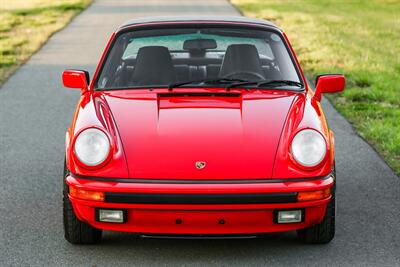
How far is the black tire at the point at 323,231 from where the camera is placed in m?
5.79

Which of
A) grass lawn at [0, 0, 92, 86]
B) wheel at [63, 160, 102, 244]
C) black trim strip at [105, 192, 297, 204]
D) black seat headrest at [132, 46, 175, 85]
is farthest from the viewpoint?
grass lawn at [0, 0, 92, 86]

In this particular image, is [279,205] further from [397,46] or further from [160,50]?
[397,46]

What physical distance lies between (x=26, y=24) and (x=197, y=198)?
18.6m

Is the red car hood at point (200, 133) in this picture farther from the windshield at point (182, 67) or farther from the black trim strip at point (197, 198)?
the windshield at point (182, 67)

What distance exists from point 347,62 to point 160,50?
945 cm

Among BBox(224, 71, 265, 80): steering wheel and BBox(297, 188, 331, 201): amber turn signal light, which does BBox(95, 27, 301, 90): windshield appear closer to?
BBox(224, 71, 265, 80): steering wheel

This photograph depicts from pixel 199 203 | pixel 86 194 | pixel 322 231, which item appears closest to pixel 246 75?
pixel 322 231

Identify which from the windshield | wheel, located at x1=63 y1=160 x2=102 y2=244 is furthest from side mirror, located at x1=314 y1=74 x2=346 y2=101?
wheel, located at x1=63 y1=160 x2=102 y2=244

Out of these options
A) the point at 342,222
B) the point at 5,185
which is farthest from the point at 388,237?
the point at 5,185

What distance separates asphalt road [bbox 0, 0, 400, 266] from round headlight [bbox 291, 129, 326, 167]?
574 mm

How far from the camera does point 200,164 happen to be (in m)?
5.48

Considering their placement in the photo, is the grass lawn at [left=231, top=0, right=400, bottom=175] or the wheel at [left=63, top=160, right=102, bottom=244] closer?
the wheel at [left=63, top=160, right=102, bottom=244]

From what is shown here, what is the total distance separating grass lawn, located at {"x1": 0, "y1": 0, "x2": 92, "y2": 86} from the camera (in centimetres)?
1664

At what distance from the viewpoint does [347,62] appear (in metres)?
15.9
